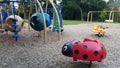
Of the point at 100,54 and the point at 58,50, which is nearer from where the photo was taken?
the point at 100,54

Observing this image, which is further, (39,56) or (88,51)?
(39,56)

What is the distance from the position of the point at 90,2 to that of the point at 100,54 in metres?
26.0

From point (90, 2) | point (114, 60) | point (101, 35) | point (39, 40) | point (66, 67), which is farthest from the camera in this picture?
point (90, 2)

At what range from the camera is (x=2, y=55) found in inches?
255

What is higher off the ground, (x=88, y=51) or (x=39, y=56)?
(x=88, y=51)

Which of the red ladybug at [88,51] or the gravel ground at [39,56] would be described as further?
the gravel ground at [39,56]

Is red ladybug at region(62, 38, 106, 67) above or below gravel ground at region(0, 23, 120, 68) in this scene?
A: above

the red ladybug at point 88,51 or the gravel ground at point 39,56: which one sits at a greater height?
the red ladybug at point 88,51

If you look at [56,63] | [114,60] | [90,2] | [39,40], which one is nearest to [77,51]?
[56,63]

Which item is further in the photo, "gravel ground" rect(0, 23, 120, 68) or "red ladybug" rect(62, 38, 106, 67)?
"gravel ground" rect(0, 23, 120, 68)

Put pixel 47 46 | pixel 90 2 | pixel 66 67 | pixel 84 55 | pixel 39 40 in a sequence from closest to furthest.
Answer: pixel 84 55 → pixel 66 67 → pixel 47 46 → pixel 39 40 → pixel 90 2

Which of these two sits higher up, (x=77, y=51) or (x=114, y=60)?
(x=77, y=51)

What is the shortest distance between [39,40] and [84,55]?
3.70m

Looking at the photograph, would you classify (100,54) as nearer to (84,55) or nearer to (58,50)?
(84,55)
